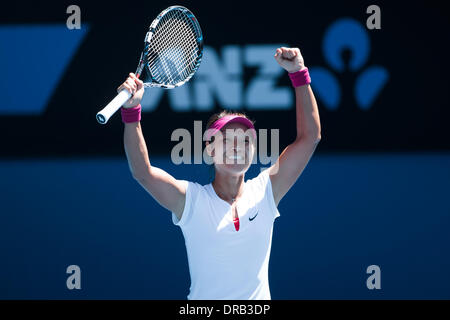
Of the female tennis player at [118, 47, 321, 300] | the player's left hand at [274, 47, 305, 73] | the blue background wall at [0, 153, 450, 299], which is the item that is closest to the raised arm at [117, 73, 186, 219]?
the female tennis player at [118, 47, 321, 300]

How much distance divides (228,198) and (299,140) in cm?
40

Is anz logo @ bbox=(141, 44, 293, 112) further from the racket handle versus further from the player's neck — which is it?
the racket handle

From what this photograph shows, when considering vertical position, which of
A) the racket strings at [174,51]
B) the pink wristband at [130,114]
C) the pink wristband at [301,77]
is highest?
the racket strings at [174,51]

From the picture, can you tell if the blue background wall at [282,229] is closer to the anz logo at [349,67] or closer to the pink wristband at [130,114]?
the anz logo at [349,67]

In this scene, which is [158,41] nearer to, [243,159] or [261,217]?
[243,159]

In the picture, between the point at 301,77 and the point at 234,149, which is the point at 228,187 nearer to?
the point at 234,149

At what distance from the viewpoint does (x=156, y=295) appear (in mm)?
4430

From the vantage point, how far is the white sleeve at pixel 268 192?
103 inches

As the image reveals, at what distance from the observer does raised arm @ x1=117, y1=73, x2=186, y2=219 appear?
8.02 feet

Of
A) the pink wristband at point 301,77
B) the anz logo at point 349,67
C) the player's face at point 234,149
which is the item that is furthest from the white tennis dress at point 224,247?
the anz logo at point 349,67

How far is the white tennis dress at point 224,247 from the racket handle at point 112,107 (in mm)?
454

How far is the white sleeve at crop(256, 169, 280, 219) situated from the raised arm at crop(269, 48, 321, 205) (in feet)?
0.08
